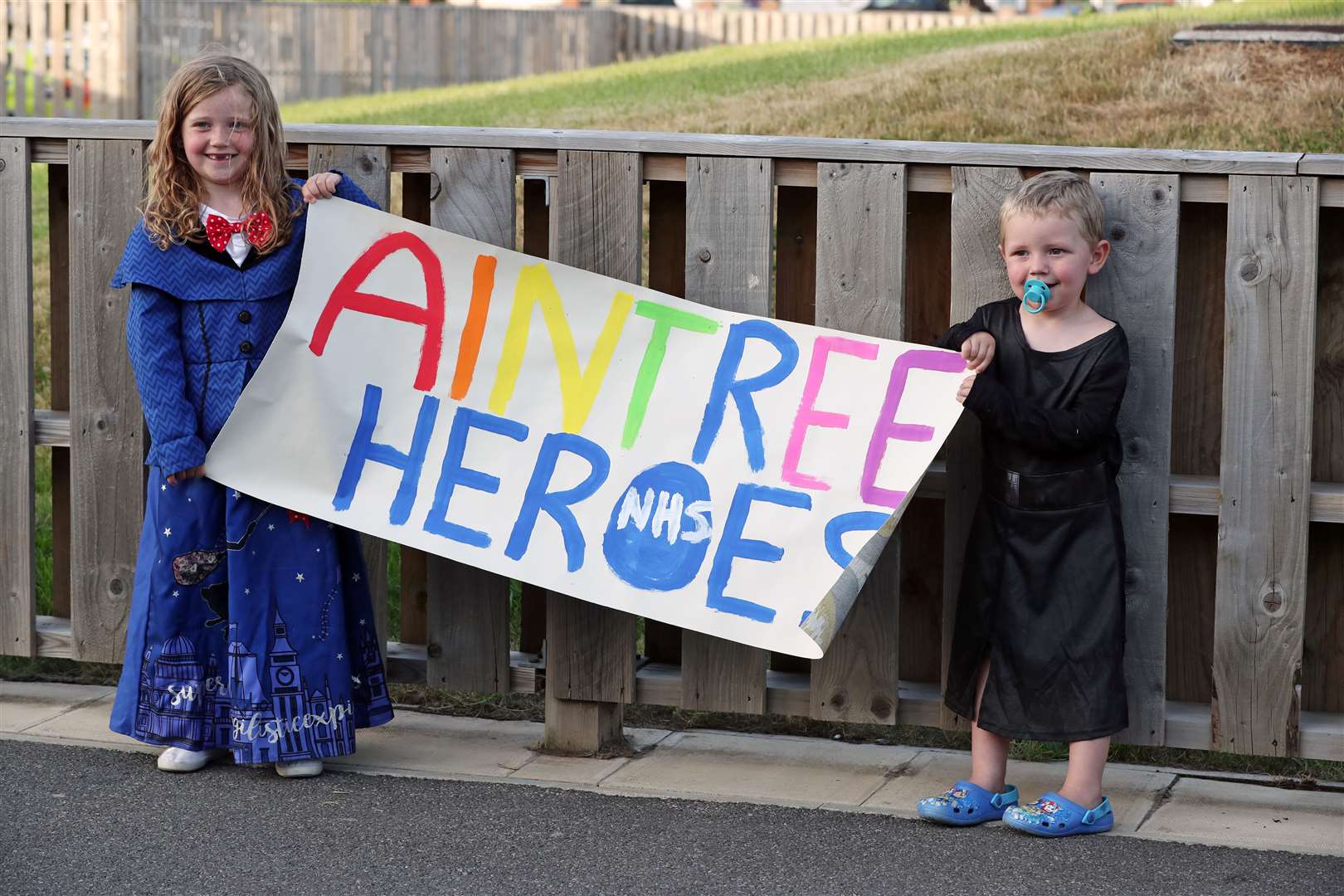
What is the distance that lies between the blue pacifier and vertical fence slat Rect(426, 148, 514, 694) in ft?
4.10

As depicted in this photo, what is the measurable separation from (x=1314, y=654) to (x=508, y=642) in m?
Result: 1.91

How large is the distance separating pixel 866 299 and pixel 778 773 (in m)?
1.17

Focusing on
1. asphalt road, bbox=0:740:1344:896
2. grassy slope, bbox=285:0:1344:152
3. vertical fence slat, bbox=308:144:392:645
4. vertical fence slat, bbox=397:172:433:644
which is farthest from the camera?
grassy slope, bbox=285:0:1344:152

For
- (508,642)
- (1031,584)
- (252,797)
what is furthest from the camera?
(508,642)

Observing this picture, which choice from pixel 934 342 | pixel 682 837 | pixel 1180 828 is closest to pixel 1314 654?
pixel 1180 828

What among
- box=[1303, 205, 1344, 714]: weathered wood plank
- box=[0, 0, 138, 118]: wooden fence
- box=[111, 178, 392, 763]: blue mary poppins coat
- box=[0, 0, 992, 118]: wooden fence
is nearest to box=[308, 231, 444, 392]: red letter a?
box=[111, 178, 392, 763]: blue mary poppins coat

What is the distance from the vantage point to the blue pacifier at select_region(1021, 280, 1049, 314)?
3400 millimetres

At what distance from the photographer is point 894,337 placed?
12.1ft

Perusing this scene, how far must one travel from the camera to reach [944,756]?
4.08m

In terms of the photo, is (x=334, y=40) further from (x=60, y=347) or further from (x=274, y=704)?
(x=274, y=704)

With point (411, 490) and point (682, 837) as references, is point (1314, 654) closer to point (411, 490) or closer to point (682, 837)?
point (682, 837)

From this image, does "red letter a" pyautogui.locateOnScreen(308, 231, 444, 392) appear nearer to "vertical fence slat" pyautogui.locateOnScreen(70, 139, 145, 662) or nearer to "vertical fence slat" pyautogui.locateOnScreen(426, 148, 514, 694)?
"vertical fence slat" pyautogui.locateOnScreen(426, 148, 514, 694)

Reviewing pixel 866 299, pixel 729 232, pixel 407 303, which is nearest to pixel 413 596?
pixel 407 303

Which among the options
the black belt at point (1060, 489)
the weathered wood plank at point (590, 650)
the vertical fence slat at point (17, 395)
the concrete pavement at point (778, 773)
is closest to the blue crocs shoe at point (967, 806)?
the concrete pavement at point (778, 773)
